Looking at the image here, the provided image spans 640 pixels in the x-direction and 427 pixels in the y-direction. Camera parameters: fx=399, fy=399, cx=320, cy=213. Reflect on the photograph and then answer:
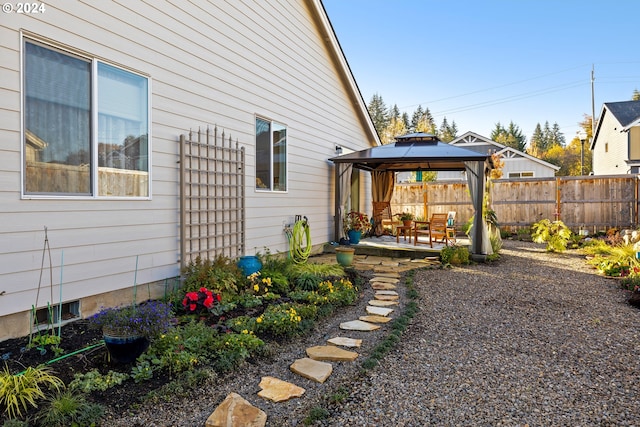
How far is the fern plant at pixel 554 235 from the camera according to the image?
32.3 ft

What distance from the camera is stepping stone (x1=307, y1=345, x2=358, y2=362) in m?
3.42

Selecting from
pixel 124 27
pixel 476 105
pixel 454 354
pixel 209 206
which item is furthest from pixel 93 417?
pixel 476 105

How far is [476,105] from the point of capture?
159 feet

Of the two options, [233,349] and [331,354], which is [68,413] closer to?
[233,349]

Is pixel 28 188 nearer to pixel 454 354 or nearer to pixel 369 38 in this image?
pixel 454 354

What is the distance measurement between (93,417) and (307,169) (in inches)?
265

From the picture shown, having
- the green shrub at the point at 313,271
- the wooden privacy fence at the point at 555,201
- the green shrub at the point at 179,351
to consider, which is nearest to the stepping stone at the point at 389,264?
the green shrub at the point at 313,271

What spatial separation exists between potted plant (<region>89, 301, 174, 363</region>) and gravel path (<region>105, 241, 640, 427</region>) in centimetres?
60

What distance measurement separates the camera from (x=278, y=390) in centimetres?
281

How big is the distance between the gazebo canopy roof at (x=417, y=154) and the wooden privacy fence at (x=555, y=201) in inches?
128

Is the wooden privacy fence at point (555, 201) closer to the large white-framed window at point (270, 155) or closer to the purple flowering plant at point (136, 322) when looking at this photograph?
the large white-framed window at point (270, 155)

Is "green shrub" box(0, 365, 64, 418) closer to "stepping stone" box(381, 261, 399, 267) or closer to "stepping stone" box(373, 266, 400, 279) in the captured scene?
"stepping stone" box(373, 266, 400, 279)

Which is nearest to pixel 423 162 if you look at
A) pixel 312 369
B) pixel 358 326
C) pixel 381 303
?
→ pixel 381 303

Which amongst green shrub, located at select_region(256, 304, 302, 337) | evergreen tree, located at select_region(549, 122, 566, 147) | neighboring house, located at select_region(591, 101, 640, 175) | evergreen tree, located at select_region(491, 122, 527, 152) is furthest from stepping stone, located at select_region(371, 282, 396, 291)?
evergreen tree, located at select_region(549, 122, 566, 147)
